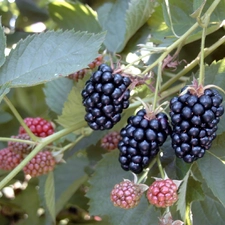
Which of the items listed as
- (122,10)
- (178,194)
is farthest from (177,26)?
(178,194)

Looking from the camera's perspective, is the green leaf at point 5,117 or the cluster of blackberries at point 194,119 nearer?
the cluster of blackberries at point 194,119

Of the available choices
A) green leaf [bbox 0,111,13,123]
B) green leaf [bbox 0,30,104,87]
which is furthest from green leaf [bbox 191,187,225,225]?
green leaf [bbox 0,111,13,123]

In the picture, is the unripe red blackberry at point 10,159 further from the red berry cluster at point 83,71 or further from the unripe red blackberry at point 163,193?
the unripe red blackberry at point 163,193

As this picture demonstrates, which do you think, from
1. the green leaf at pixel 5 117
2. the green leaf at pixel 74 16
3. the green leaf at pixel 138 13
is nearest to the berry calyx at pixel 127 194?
the green leaf at pixel 138 13

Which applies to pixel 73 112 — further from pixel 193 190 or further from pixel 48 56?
pixel 193 190

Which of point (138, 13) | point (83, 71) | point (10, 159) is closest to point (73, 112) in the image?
point (83, 71)

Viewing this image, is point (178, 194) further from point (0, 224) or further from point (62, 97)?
point (0, 224)
